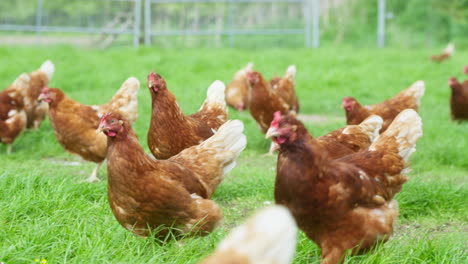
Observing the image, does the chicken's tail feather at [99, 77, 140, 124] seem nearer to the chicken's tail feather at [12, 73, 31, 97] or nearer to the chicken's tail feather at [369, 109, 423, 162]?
the chicken's tail feather at [12, 73, 31, 97]

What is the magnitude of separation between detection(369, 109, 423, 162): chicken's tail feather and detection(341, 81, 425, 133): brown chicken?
255 cm

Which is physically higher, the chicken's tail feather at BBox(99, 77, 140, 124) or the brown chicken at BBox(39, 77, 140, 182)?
the chicken's tail feather at BBox(99, 77, 140, 124)

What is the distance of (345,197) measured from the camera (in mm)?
3297

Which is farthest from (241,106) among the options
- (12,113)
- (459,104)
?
(12,113)

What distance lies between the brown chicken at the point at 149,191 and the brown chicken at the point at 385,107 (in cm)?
325

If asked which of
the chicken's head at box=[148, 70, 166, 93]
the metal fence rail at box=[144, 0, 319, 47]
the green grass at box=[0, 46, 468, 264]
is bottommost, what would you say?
the green grass at box=[0, 46, 468, 264]

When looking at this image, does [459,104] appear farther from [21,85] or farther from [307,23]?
[307,23]

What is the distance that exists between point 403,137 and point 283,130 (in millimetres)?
1153

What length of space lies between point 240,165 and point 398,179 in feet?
10.6

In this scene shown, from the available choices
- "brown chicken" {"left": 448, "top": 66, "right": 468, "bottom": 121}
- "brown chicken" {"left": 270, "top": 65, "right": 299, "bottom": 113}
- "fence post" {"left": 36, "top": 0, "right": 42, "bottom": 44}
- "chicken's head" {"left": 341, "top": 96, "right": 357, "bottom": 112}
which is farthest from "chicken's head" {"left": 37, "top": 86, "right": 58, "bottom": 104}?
"fence post" {"left": 36, "top": 0, "right": 42, "bottom": 44}

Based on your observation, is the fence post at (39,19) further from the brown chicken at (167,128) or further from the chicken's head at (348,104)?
the brown chicken at (167,128)

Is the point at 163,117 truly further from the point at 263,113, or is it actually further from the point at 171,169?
the point at 263,113

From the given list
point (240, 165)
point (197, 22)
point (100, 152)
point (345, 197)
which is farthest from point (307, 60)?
point (345, 197)

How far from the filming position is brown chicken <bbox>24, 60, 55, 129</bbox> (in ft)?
25.8
